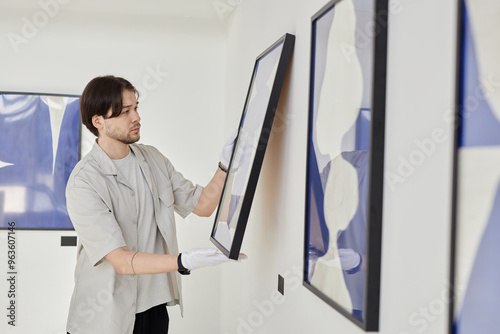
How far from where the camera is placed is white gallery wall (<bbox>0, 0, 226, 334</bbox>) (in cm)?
372

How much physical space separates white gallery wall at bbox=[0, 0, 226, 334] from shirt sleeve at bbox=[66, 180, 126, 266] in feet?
5.78

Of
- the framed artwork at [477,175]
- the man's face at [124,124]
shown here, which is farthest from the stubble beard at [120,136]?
the framed artwork at [477,175]

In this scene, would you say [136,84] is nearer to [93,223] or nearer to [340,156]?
[93,223]

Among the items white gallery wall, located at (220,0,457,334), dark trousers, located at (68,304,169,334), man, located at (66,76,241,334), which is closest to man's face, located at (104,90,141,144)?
man, located at (66,76,241,334)

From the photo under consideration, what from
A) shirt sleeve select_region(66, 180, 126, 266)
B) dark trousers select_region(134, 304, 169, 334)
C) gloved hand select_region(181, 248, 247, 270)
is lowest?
dark trousers select_region(134, 304, 169, 334)

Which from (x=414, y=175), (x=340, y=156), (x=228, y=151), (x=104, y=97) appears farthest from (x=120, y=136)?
(x=414, y=175)

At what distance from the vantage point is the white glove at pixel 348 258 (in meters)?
1.14

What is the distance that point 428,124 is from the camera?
90cm

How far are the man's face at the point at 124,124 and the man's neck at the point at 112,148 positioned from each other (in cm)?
4

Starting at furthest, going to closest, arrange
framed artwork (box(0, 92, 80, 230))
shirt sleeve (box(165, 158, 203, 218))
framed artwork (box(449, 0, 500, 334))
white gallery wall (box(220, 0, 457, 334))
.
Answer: framed artwork (box(0, 92, 80, 230)), shirt sleeve (box(165, 158, 203, 218)), white gallery wall (box(220, 0, 457, 334)), framed artwork (box(449, 0, 500, 334))

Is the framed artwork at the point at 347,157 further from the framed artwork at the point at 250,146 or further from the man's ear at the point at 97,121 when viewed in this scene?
the man's ear at the point at 97,121

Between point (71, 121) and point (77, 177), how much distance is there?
5.83 feet

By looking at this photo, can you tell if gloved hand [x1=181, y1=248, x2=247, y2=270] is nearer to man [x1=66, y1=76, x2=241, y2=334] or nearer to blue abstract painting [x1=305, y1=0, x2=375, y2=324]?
man [x1=66, y1=76, x2=241, y2=334]

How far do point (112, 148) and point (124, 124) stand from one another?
0.14 m
